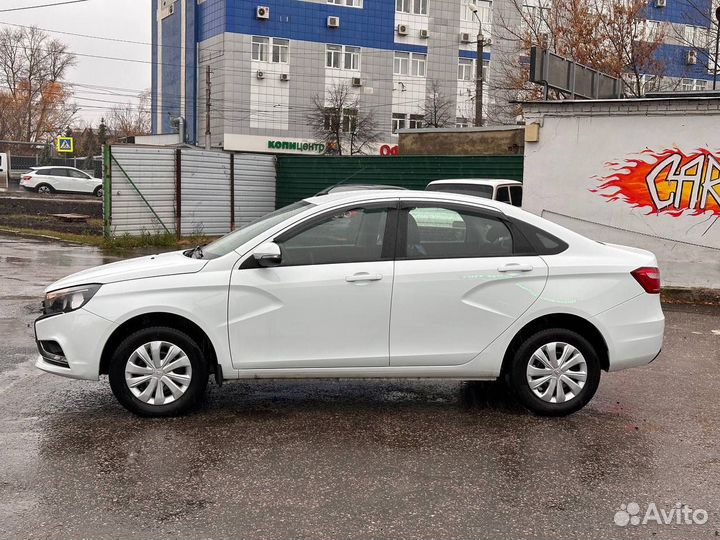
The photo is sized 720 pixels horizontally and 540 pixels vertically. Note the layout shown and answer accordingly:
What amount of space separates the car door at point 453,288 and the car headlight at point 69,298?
215cm

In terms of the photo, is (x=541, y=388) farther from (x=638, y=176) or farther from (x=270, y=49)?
(x=270, y=49)

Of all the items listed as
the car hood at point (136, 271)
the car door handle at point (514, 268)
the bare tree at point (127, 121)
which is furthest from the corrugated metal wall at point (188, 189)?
the bare tree at point (127, 121)

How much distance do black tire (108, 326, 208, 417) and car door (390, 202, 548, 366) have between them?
4.58ft

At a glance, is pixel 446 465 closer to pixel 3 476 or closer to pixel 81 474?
pixel 81 474

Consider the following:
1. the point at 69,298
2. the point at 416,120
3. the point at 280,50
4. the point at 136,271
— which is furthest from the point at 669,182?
the point at 416,120

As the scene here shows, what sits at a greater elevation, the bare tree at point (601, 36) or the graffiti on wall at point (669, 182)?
the bare tree at point (601, 36)

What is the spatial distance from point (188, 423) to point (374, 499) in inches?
70.0

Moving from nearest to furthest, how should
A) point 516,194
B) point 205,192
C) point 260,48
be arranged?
point 516,194
point 205,192
point 260,48

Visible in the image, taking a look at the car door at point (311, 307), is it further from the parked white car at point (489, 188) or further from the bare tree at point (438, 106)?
the bare tree at point (438, 106)

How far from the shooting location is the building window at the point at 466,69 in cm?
5456

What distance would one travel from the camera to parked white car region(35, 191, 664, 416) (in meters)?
5.38

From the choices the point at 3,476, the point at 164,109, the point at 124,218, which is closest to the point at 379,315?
the point at 3,476

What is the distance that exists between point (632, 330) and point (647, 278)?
0.42 m

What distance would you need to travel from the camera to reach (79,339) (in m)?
5.32
